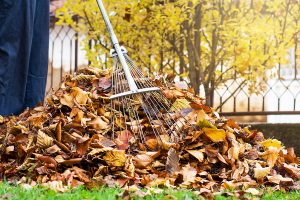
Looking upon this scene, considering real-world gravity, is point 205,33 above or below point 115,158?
above

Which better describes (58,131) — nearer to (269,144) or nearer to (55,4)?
(269,144)

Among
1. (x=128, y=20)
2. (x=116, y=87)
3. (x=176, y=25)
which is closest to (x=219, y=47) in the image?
(x=176, y=25)

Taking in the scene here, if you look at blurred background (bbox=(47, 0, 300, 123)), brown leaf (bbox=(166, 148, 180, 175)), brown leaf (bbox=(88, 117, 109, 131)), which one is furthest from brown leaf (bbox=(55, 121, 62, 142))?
blurred background (bbox=(47, 0, 300, 123))

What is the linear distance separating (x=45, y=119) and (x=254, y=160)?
4.30 ft

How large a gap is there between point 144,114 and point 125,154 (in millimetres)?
476

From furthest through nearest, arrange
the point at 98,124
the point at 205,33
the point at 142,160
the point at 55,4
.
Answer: the point at 55,4, the point at 205,33, the point at 98,124, the point at 142,160

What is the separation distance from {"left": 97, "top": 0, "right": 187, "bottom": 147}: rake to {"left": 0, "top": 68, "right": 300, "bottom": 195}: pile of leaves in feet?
0.15

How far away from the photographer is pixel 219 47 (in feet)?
19.9

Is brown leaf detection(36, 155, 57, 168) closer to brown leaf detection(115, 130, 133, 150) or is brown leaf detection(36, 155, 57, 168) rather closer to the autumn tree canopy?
brown leaf detection(115, 130, 133, 150)

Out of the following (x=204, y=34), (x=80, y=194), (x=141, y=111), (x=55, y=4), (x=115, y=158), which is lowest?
(x=80, y=194)

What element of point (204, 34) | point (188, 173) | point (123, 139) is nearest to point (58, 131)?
point (123, 139)

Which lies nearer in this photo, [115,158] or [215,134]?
[115,158]

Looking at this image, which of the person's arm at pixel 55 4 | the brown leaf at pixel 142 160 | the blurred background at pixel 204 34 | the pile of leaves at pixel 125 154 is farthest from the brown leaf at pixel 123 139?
the person's arm at pixel 55 4

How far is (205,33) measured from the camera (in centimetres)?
618
